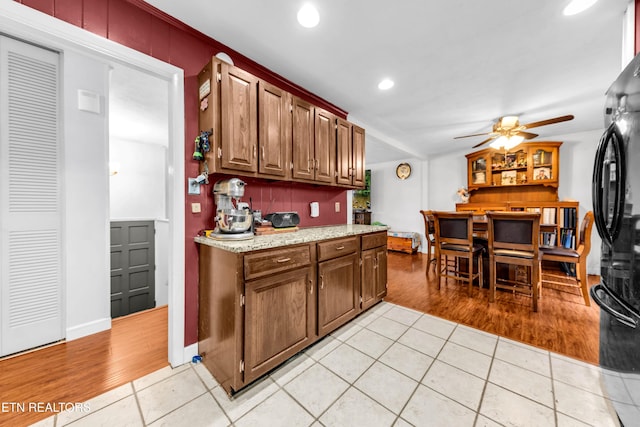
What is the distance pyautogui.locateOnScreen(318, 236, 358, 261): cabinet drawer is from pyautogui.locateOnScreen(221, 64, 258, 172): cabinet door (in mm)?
859

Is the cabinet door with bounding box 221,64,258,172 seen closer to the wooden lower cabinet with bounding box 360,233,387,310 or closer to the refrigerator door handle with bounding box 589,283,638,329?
the wooden lower cabinet with bounding box 360,233,387,310

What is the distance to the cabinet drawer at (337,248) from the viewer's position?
1.88 m

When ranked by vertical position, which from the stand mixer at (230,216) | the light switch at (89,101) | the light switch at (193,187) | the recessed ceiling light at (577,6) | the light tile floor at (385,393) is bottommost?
the light tile floor at (385,393)

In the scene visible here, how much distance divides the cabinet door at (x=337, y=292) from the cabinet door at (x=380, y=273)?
391mm

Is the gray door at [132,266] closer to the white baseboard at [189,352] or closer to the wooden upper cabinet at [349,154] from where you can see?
the white baseboard at [189,352]

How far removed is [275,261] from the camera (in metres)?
1.54

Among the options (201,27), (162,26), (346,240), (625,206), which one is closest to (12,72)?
(162,26)

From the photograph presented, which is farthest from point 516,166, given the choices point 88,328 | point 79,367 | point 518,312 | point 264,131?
point 88,328

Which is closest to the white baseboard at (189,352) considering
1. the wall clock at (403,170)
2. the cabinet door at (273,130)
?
the cabinet door at (273,130)

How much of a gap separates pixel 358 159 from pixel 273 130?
132cm

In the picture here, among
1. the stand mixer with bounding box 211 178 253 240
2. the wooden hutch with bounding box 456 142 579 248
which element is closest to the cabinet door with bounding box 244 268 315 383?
the stand mixer with bounding box 211 178 253 240

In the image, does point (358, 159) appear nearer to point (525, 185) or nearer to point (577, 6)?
point (577, 6)

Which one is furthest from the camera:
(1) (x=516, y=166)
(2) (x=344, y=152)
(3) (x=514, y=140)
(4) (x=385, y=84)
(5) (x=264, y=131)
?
(1) (x=516, y=166)

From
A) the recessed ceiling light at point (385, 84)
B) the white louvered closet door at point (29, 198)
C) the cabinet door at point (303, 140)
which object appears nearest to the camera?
the white louvered closet door at point (29, 198)
